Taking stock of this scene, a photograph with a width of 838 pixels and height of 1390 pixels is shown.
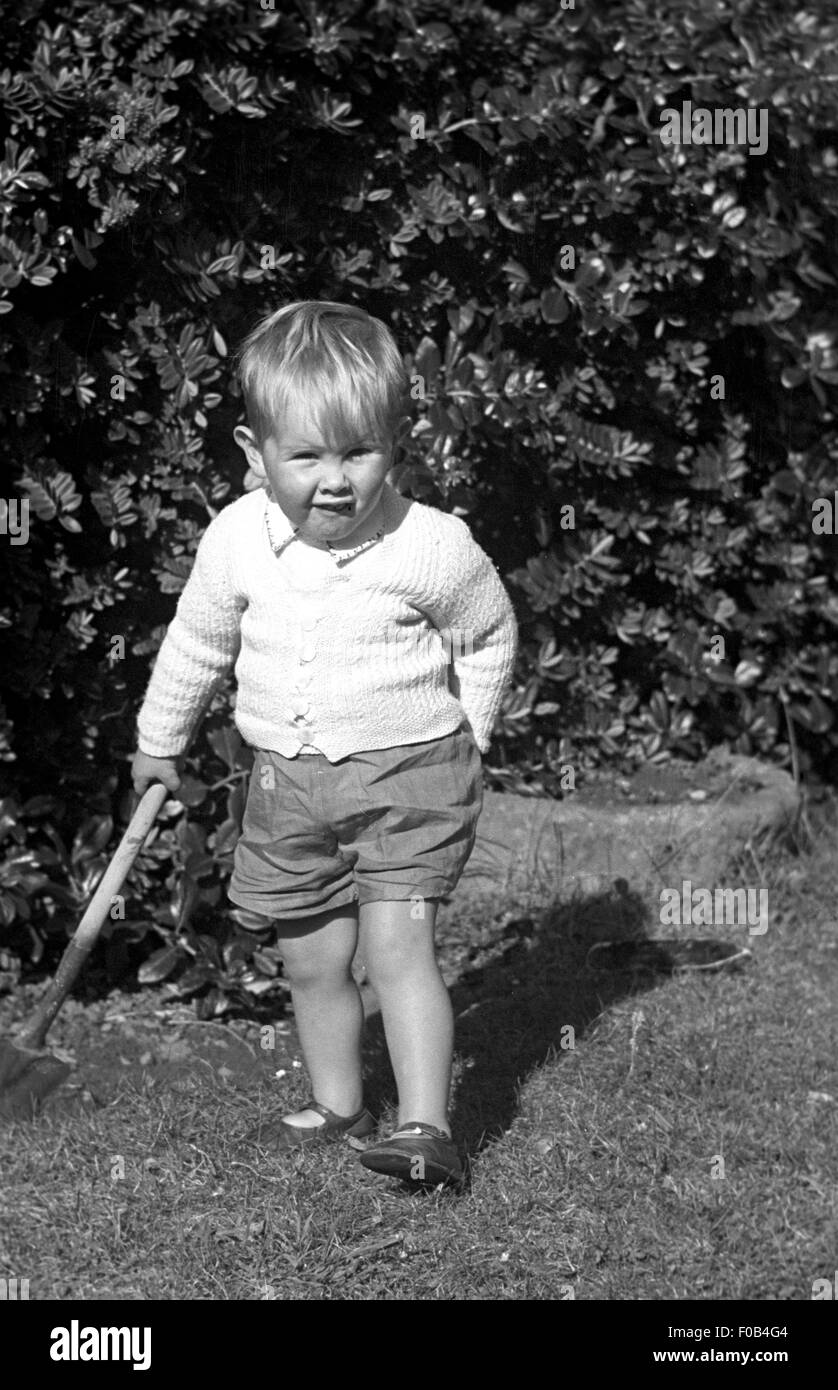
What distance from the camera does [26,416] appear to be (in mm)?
3695

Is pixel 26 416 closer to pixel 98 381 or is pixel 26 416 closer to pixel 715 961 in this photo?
pixel 98 381

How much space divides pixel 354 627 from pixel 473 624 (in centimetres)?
25

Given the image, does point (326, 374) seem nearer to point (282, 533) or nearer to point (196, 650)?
point (282, 533)

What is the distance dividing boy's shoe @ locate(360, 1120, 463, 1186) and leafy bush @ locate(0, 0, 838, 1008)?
98cm

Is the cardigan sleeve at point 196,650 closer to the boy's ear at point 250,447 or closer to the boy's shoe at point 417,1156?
the boy's ear at point 250,447

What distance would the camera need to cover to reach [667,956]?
4086 millimetres

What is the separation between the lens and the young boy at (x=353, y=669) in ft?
9.50

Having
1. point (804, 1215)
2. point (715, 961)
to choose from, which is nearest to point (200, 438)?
point (715, 961)

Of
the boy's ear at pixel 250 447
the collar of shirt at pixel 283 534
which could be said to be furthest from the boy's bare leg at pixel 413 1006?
the boy's ear at pixel 250 447

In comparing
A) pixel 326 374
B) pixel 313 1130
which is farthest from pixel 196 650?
pixel 313 1130

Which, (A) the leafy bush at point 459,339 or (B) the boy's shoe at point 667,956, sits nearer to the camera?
(A) the leafy bush at point 459,339

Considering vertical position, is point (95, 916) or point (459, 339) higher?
point (459, 339)

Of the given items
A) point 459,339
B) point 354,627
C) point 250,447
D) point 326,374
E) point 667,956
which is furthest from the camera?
point 459,339
